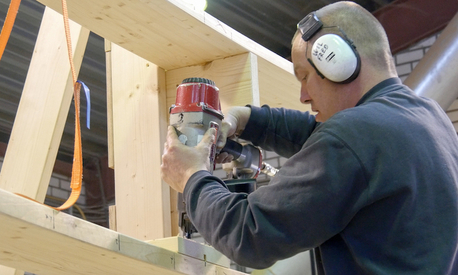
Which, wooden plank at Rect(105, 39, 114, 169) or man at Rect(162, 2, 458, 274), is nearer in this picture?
man at Rect(162, 2, 458, 274)

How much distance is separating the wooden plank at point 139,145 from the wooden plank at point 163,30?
0.10m

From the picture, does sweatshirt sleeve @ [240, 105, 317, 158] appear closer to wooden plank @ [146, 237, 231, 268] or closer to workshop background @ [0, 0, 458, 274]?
wooden plank @ [146, 237, 231, 268]

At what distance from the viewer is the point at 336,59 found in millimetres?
1243

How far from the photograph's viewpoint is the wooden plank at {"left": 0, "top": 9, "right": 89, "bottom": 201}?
191cm

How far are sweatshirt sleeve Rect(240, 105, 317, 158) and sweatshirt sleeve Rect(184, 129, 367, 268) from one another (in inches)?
21.1

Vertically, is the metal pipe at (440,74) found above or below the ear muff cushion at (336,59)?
above

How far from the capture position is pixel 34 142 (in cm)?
195

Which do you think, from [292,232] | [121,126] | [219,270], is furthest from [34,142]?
[292,232]

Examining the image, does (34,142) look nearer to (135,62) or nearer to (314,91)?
(135,62)

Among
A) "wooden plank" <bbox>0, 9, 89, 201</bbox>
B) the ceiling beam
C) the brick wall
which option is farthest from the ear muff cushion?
the brick wall

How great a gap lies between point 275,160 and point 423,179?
489cm

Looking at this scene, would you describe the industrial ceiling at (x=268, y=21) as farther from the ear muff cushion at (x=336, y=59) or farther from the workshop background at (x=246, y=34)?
the ear muff cushion at (x=336, y=59)

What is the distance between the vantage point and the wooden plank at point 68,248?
3.38 ft

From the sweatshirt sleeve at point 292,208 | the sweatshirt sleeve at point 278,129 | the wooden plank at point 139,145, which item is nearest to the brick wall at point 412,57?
the sweatshirt sleeve at point 278,129
